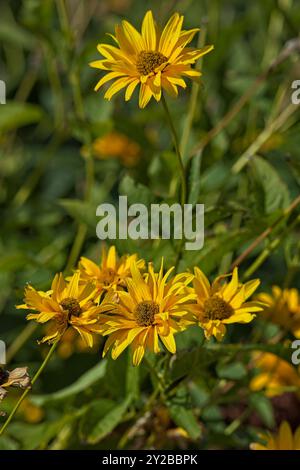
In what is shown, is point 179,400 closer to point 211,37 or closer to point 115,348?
point 115,348

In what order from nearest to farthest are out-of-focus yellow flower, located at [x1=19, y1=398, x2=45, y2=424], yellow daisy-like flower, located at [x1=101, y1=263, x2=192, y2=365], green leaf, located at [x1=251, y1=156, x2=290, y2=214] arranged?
yellow daisy-like flower, located at [x1=101, y1=263, x2=192, y2=365]
green leaf, located at [x1=251, y1=156, x2=290, y2=214]
out-of-focus yellow flower, located at [x1=19, y1=398, x2=45, y2=424]

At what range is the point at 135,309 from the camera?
2.69 ft

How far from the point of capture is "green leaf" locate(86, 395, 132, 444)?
1061mm

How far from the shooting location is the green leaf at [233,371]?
115cm

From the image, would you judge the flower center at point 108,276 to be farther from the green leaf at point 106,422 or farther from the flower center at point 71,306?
the green leaf at point 106,422

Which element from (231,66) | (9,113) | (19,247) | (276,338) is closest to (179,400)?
(276,338)

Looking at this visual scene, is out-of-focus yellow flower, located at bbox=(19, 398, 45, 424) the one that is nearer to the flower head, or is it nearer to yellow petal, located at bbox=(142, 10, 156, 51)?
the flower head

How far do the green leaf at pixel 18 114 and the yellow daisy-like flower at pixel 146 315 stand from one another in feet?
2.32

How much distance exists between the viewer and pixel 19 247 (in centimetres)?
150

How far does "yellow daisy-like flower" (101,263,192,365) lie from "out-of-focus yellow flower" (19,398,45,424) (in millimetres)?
661

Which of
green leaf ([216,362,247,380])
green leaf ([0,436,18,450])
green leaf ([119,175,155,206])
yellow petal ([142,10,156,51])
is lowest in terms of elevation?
green leaf ([0,436,18,450])

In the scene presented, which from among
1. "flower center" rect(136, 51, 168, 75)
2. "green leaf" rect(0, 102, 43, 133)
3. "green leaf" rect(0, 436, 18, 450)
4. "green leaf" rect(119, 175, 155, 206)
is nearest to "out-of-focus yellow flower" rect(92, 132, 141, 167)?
"green leaf" rect(0, 102, 43, 133)
